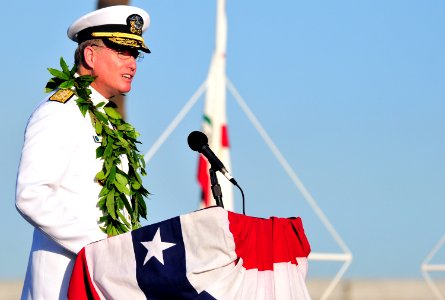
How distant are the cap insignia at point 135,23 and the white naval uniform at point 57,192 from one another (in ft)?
1.79

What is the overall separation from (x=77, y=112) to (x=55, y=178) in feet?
1.36

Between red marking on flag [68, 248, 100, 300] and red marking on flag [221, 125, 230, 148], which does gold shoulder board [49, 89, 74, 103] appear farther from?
red marking on flag [221, 125, 230, 148]

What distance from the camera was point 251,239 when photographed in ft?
20.2

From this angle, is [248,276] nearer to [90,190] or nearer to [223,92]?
[90,190]

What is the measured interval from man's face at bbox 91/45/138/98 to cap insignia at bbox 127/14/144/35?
208 mm

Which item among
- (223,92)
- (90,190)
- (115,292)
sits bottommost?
(115,292)

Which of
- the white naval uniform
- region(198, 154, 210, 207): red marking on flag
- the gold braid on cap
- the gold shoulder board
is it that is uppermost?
region(198, 154, 210, 207): red marking on flag

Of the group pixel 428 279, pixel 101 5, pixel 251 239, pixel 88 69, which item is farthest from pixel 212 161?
pixel 428 279

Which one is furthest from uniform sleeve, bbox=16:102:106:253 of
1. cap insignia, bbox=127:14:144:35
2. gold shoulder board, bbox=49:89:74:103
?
cap insignia, bbox=127:14:144:35

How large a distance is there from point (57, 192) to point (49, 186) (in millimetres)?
75

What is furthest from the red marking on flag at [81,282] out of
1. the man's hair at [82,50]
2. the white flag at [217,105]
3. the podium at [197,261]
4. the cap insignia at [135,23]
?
the white flag at [217,105]

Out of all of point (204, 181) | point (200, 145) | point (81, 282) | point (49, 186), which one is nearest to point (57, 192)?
point (49, 186)

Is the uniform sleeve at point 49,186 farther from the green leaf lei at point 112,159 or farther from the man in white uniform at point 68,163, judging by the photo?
the green leaf lei at point 112,159

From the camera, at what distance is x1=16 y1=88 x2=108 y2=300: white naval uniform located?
20.5 ft
